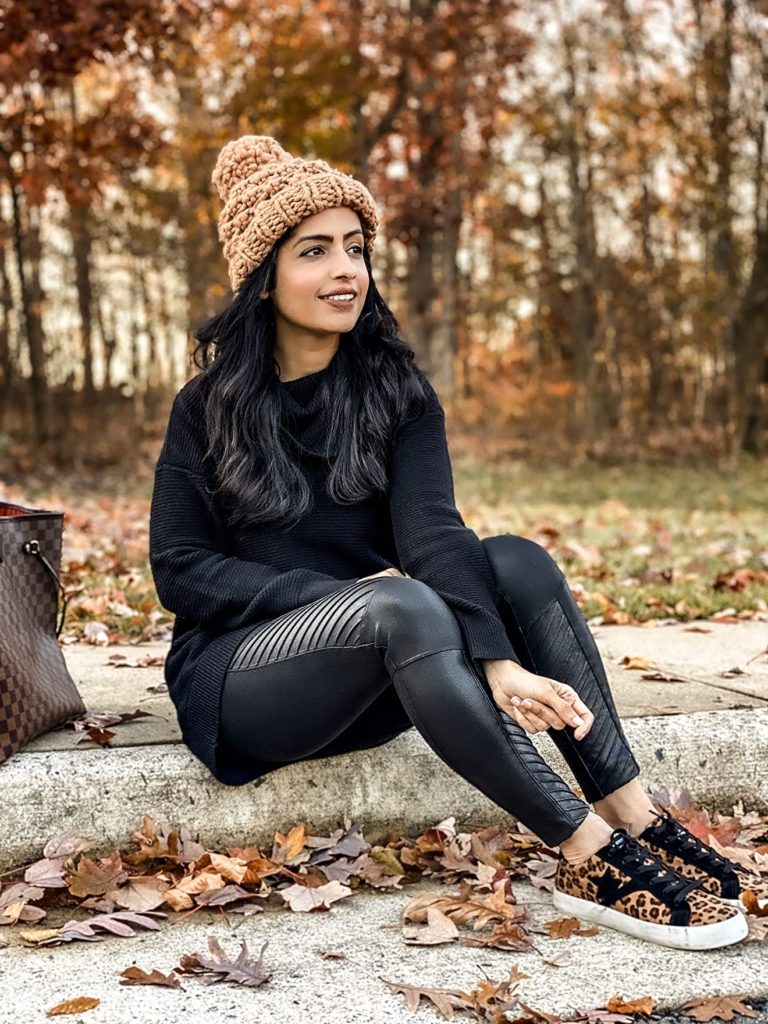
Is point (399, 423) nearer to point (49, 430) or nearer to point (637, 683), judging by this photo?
point (637, 683)

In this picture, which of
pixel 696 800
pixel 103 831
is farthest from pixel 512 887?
pixel 103 831

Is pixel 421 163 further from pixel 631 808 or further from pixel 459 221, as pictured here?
pixel 631 808

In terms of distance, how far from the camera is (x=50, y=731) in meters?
3.17

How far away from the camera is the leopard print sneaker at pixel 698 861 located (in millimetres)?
2635

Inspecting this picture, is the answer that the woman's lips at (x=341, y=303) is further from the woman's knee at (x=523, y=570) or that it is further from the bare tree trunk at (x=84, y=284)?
the bare tree trunk at (x=84, y=284)

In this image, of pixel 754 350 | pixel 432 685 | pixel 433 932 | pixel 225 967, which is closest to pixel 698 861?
pixel 433 932

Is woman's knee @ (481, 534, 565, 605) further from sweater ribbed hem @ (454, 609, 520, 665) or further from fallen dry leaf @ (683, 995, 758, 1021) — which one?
fallen dry leaf @ (683, 995, 758, 1021)

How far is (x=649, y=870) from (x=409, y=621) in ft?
2.42

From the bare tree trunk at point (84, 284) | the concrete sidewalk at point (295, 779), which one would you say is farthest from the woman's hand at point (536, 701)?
the bare tree trunk at point (84, 284)

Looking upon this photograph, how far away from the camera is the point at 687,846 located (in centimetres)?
271

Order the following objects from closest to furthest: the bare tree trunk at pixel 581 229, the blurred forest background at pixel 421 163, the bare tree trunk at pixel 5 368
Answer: the blurred forest background at pixel 421 163, the bare tree trunk at pixel 5 368, the bare tree trunk at pixel 581 229

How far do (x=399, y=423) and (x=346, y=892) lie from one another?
117 centimetres

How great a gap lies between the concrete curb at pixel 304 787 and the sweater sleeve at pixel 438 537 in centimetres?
52

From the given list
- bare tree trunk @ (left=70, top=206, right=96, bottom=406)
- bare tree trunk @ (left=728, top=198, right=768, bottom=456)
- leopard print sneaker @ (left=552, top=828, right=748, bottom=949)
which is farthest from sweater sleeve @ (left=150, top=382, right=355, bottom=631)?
bare tree trunk @ (left=70, top=206, right=96, bottom=406)
